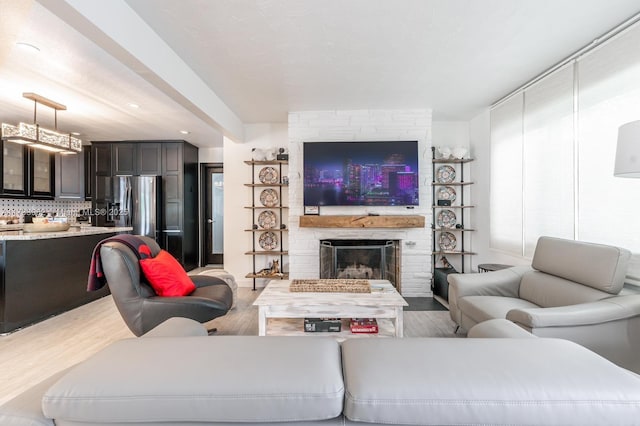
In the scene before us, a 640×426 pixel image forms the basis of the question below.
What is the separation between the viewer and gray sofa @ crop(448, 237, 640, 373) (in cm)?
175

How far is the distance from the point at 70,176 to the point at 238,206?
334 cm

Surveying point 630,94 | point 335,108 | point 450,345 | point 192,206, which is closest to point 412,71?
point 335,108

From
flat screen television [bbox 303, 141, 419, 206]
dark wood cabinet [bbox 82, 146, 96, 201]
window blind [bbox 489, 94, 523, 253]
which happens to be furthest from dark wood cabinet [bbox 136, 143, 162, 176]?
window blind [bbox 489, 94, 523, 253]

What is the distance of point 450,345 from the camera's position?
0.88 metres

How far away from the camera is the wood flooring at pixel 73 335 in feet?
6.84

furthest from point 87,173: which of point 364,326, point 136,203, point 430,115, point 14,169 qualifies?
point 430,115

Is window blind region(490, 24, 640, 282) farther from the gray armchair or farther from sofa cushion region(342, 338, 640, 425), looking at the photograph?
the gray armchair

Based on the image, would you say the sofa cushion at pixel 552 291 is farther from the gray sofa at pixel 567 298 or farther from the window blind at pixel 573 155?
the window blind at pixel 573 155

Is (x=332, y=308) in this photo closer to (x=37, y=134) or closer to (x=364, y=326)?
(x=364, y=326)

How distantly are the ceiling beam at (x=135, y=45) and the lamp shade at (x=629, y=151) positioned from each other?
2.93m

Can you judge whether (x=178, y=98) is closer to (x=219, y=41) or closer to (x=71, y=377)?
(x=219, y=41)

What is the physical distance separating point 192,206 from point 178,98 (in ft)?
11.0

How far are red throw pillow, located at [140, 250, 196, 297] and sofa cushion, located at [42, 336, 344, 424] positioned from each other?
1.60m

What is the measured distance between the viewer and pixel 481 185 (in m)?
4.08
